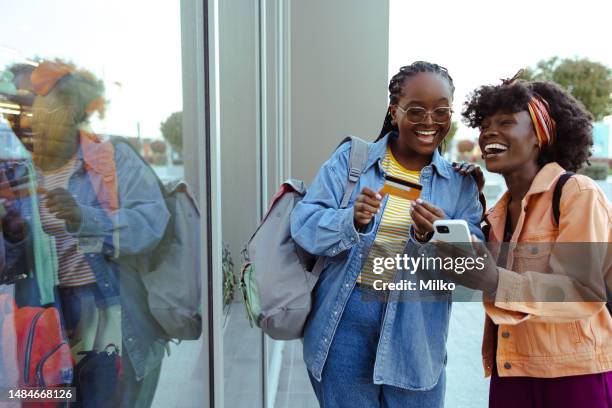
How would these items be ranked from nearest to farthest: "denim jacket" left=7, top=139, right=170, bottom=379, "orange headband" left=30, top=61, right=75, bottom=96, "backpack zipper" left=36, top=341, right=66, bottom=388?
"orange headband" left=30, top=61, right=75, bottom=96, "backpack zipper" left=36, top=341, right=66, bottom=388, "denim jacket" left=7, top=139, right=170, bottom=379

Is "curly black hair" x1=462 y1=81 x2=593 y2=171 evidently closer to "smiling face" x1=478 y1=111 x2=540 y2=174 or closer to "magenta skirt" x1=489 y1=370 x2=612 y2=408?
"smiling face" x1=478 y1=111 x2=540 y2=174

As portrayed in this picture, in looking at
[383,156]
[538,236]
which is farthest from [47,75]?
[538,236]

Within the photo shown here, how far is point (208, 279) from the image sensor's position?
1583 mm

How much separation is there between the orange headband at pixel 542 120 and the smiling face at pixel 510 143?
0.04 ft

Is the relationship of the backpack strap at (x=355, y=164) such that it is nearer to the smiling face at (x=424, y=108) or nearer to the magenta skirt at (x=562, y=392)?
the smiling face at (x=424, y=108)

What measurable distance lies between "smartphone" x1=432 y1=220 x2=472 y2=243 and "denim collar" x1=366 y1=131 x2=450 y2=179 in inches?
10.1

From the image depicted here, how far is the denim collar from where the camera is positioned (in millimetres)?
1589

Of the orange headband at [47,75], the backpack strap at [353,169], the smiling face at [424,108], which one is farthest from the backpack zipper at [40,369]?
the smiling face at [424,108]

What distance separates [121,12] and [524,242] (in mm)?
1174

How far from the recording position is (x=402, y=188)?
5.26 ft

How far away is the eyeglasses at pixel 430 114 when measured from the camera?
155 centimetres

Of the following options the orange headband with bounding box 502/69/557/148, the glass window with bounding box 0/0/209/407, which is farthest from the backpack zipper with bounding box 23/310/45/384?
the orange headband with bounding box 502/69/557/148

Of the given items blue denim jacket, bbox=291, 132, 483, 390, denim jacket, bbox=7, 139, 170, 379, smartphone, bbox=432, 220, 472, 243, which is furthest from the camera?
blue denim jacket, bbox=291, 132, 483, 390

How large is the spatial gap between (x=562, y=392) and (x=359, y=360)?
556 millimetres
